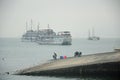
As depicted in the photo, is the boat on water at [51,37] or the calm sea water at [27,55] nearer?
the calm sea water at [27,55]

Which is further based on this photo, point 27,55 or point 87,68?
point 27,55

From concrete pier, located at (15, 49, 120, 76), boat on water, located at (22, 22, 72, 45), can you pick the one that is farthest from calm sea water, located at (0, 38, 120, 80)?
boat on water, located at (22, 22, 72, 45)

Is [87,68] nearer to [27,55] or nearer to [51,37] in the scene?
[27,55]

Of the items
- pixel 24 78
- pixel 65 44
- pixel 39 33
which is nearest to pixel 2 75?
pixel 24 78

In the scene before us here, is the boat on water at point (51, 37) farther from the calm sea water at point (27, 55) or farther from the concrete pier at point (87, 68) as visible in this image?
the concrete pier at point (87, 68)

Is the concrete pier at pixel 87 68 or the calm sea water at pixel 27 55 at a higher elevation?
the concrete pier at pixel 87 68

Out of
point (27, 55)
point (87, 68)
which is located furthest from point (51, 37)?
point (87, 68)

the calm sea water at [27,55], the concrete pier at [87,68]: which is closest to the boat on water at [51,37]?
the calm sea water at [27,55]

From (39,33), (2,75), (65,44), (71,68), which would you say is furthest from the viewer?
(39,33)

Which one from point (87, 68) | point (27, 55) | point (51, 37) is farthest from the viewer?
point (51, 37)

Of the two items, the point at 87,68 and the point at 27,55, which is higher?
the point at 87,68

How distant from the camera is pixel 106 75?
24.4 m

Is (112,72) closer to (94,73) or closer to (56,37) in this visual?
(94,73)

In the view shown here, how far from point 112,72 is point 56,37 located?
79.3 meters
